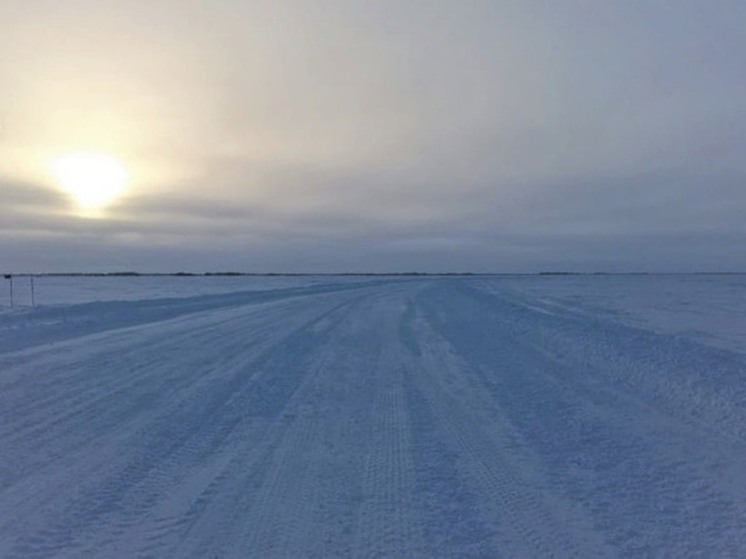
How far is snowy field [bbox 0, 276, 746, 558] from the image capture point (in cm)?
367

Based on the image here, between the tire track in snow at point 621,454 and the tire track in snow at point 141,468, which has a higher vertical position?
the tire track in snow at point 141,468

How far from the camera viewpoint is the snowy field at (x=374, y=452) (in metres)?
3.67

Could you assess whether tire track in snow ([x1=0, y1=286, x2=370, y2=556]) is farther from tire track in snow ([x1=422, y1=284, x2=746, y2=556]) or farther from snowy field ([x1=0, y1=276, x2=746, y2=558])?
tire track in snow ([x1=422, y1=284, x2=746, y2=556])

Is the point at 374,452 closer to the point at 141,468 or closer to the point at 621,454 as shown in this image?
the point at 141,468

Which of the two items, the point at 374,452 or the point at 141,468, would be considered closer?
the point at 141,468

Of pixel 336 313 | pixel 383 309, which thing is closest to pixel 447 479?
pixel 336 313

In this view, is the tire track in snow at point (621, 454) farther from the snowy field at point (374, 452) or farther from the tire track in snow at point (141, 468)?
the tire track in snow at point (141, 468)

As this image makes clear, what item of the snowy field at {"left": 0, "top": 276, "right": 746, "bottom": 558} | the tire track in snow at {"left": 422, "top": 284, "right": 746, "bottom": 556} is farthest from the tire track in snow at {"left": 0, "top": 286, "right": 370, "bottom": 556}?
the tire track in snow at {"left": 422, "top": 284, "right": 746, "bottom": 556}

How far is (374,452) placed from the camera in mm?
5340

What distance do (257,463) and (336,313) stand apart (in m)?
15.4

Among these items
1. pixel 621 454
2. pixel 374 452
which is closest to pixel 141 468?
pixel 374 452

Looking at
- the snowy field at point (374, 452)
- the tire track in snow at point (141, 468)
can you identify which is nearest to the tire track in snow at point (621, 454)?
the snowy field at point (374, 452)

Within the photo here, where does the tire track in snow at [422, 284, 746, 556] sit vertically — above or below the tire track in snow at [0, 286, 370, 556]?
below

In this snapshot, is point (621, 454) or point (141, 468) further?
point (621, 454)
